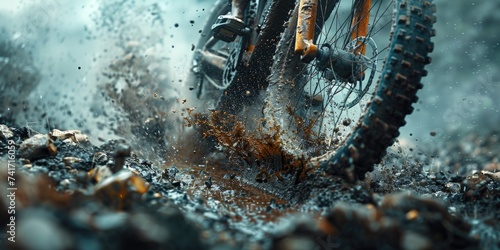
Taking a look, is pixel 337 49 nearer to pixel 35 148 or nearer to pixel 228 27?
pixel 228 27

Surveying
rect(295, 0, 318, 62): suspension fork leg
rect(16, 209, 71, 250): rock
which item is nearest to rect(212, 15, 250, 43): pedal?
rect(295, 0, 318, 62): suspension fork leg

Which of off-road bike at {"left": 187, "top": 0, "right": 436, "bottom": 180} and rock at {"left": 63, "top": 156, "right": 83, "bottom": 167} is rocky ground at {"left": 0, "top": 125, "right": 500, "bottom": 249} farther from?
off-road bike at {"left": 187, "top": 0, "right": 436, "bottom": 180}

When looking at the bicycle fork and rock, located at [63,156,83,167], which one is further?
the bicycle fork

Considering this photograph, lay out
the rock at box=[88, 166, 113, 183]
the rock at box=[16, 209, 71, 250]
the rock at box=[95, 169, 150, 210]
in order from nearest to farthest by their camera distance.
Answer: the rock at box=[16, 209, 71, 250], the rock at box=[95, 169, 150, 210], the rock at box=[88, 166, 113, 183]

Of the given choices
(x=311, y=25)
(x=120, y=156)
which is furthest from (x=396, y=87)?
(x=120, y=156)

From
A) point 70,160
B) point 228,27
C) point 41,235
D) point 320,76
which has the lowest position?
point 70,160

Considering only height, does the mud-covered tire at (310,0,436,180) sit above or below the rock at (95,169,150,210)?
above

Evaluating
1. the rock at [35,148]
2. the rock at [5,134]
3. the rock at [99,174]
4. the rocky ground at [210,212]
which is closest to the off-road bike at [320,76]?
the rocky ground at [210,212]

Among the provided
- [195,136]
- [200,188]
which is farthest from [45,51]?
[200,188]

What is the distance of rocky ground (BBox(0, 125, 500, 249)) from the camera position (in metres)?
0.93

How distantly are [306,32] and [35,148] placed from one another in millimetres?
2097

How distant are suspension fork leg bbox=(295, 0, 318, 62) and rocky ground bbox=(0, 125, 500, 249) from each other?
99 cm

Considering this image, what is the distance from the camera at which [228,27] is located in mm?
4113

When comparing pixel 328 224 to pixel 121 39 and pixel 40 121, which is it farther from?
pixel 121 39
